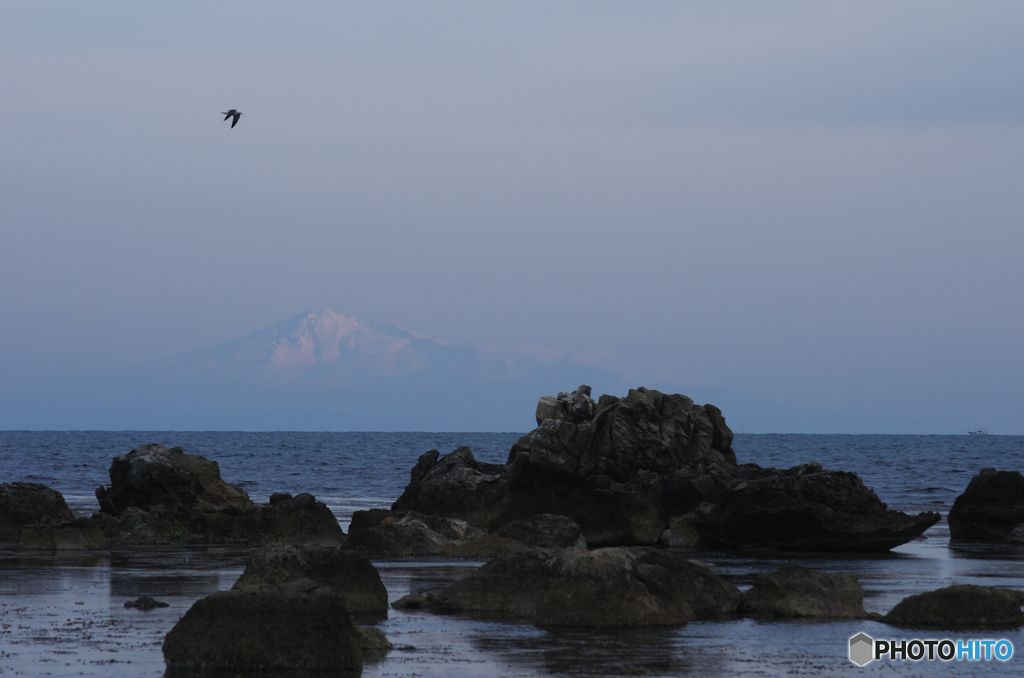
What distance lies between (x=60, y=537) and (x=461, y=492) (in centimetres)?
1182

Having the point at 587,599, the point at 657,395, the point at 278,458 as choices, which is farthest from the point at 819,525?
the point at 278,458

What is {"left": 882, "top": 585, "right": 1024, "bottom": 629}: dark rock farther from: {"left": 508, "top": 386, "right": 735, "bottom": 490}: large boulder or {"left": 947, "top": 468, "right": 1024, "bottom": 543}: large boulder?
{"left": 508, "top": 386, "right": 735, "bottom": 490}: large boulder

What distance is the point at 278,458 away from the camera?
9688 cm

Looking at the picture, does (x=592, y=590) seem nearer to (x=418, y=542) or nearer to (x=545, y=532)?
(x=545, y=532)

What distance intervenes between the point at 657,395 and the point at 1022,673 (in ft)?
80.2

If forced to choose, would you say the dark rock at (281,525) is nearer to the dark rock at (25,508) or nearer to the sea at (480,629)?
the sea at (480,629)

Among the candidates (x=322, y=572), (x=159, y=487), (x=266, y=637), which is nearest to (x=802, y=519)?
(x=322, y=572)

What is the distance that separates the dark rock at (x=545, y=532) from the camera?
86.8 ft

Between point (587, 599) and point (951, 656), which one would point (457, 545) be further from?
point (951, 656)

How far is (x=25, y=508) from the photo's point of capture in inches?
1174

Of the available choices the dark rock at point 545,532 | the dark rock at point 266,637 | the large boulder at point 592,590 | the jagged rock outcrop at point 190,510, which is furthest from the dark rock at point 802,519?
the dark rock at point 266,637

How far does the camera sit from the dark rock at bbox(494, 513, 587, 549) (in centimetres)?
2647

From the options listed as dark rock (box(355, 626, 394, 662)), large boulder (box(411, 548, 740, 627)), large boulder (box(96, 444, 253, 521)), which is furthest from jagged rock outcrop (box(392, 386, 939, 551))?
dark rock (box(355, 626, 394, 662))

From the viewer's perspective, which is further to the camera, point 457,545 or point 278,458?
point 278,458
